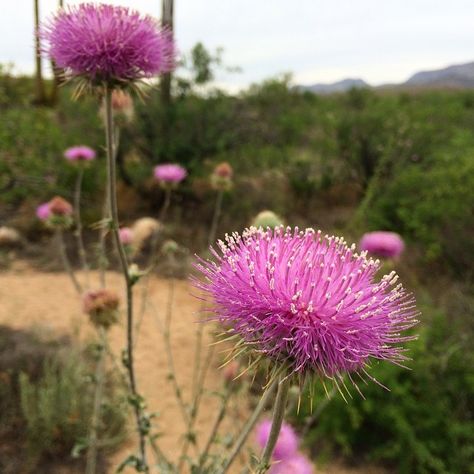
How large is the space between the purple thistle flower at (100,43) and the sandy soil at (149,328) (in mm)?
3482

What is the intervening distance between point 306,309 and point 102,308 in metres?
2.08

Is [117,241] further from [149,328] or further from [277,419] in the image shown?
[149,328]

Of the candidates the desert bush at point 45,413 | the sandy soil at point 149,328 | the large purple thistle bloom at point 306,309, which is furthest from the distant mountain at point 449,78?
the large purple thistle bloom at point 306,309

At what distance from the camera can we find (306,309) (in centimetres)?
150

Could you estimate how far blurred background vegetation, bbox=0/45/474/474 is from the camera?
5.75 m

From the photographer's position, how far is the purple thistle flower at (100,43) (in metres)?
2.46

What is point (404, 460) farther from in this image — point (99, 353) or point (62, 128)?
point (62, 128)

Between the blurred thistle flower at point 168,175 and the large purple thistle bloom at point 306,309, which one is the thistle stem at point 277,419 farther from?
the blurred thistle flower at point 168,175

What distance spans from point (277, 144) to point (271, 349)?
55.8ft

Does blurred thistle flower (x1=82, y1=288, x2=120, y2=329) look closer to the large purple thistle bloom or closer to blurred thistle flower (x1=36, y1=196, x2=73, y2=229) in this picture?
blurred thistle flower (x1=36, y1=196, x2=73, y2=229)

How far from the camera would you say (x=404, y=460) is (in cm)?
544

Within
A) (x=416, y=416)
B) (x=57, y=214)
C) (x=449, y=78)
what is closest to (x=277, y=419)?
(x=57, y=214)

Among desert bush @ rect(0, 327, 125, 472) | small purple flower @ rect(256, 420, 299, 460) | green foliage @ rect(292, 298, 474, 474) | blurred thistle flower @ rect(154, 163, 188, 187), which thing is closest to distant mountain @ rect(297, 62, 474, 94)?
green foliage @ rect(292, 298, 474, 474)

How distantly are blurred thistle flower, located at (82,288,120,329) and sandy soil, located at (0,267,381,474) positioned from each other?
2.25m
